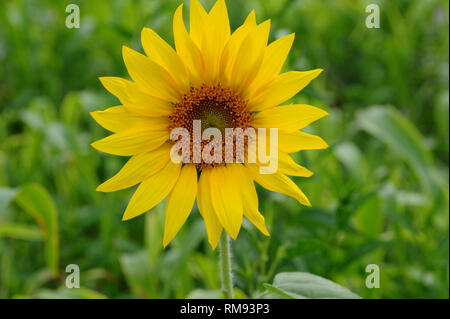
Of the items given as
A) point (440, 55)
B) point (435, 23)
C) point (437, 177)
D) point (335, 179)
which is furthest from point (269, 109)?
point (435, 23)

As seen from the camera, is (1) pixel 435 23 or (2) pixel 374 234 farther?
(1) pixel 435 23

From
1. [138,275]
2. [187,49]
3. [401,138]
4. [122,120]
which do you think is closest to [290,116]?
[187,49]

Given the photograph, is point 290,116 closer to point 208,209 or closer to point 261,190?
point 208,209

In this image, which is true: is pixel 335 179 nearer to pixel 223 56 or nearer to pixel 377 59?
pixel 223 56

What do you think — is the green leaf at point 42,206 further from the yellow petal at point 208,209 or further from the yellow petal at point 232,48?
the yellow petal at point 232,48

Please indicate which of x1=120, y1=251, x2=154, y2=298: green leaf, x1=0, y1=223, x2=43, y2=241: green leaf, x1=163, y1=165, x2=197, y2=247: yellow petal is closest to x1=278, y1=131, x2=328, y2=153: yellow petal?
x1=163, y1=165, x2=197, y2=247: yellow petal

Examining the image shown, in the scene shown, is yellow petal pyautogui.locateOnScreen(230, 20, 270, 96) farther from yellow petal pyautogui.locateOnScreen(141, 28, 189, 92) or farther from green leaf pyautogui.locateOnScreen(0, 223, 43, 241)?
green leaf pyautogui.locateOnScreen(0, 223, 43, 241)
